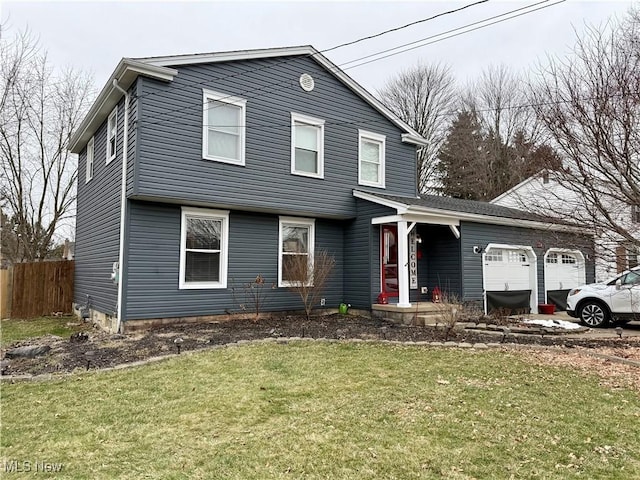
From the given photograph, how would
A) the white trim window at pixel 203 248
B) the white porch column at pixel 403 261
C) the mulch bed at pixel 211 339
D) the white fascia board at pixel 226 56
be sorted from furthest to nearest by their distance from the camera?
the white porch column at pixel 403 261 < the white trim window at pixel 203 248 < the white fascia board at pixel 226 56 < the mulch bed at pixel 211 339

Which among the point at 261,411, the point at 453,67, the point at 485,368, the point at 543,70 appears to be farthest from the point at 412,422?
the point at 453,67

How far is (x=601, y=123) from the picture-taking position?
6023 mm

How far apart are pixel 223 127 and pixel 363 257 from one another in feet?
15.7

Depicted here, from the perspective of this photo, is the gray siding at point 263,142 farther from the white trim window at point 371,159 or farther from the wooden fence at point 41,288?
the wooden fence at point 41,288

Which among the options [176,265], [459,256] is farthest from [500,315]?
[176,265]

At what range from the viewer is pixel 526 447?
3559 mm

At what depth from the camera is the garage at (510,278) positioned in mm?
12656

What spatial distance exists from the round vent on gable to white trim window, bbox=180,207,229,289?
13.2 feet

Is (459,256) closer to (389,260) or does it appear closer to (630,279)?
(389,260)

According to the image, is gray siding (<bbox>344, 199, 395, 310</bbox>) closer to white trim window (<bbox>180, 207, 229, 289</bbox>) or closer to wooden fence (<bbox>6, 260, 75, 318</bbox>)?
white trim window (<bbox>180, 207, 229, 289</bbox>)

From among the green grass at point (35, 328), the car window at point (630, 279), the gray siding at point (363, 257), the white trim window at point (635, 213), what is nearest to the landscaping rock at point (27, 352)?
the green grass at point (35, 328)

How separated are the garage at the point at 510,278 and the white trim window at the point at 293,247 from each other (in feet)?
16.5

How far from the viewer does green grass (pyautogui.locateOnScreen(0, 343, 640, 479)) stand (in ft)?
10.7

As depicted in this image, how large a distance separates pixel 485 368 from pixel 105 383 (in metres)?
4.92
